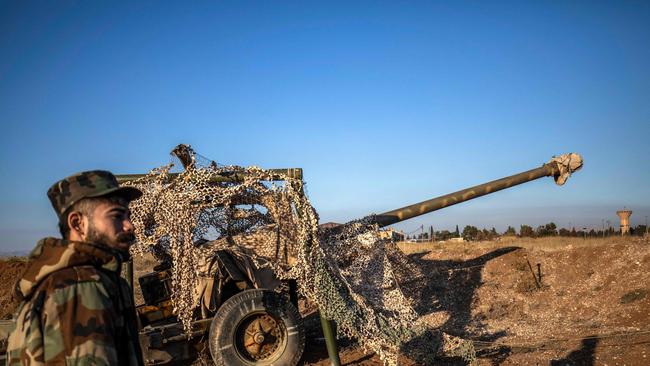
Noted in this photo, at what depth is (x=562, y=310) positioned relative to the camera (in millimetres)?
10758

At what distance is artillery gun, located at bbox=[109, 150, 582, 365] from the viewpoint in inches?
254

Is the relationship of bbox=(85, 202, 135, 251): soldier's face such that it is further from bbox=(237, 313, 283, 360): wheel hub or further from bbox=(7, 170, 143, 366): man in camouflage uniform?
bbox=(237, 313, 283, 360): wheel hub

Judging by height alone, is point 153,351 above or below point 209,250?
below

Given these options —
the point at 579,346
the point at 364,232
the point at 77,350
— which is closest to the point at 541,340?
the point at 579,346

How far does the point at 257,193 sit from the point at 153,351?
226 centimetres

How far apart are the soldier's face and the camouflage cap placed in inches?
2.6

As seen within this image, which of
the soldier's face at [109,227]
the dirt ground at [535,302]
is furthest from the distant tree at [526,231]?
the soldier's face at [109,227]

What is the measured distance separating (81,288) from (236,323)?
4837 millimetres

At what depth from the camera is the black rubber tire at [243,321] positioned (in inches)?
254

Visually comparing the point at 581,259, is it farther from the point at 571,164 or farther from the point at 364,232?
the point at 364,232

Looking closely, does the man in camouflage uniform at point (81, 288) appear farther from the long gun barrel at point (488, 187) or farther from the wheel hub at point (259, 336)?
the long gun barrel at point (488, 187)

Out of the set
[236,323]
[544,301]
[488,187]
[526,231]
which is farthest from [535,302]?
[526,231]

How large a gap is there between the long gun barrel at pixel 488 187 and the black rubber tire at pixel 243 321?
202cm

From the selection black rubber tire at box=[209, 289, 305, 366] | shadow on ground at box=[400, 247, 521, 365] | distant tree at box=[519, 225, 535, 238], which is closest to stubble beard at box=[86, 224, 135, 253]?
black rubber tire at box=[209, 289, 305, 366]
